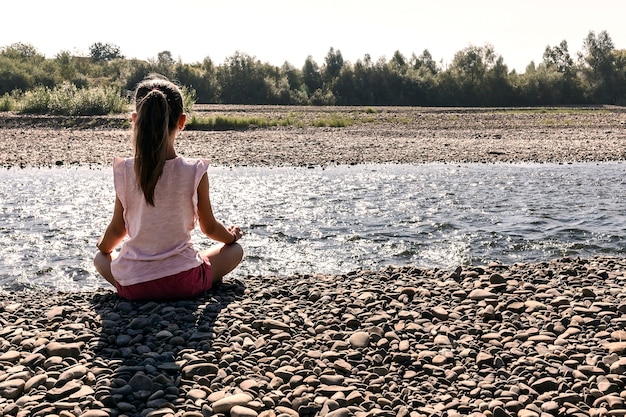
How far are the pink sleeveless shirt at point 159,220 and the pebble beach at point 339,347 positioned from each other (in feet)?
1.08

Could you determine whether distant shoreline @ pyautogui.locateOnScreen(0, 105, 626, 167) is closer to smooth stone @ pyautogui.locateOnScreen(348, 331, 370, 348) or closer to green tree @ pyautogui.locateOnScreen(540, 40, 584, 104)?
smooth stone @ pyautogui.locateOnScreen(348, 331, 370, 348)

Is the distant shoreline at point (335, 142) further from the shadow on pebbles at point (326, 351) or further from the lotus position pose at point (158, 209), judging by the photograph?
the lotus position pose at point (158, 209)

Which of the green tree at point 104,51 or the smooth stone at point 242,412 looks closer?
the smooth stone at point 242,412

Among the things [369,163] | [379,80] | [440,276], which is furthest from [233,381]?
[379,80]

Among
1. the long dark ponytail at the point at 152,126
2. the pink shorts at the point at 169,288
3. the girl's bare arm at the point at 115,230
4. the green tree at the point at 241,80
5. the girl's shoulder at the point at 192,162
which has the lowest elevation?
the pink shorts at the point at 169,288

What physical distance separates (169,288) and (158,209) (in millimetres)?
710

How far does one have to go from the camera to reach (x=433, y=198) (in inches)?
518

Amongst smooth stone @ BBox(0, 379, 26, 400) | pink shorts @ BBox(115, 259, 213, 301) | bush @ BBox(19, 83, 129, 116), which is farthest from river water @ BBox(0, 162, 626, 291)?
bush @ BBox(19, 83, 129, 116)

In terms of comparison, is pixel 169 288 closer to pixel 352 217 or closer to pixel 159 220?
pixel 159 220

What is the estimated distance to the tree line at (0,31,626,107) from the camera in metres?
55.3

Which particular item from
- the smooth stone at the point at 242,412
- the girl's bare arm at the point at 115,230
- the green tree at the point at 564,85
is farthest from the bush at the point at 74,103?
the green tree at the point at 564,85

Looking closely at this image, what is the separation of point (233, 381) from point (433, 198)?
31.3 ft

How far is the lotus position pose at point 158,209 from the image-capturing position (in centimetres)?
503

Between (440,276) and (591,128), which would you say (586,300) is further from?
(591,128)
